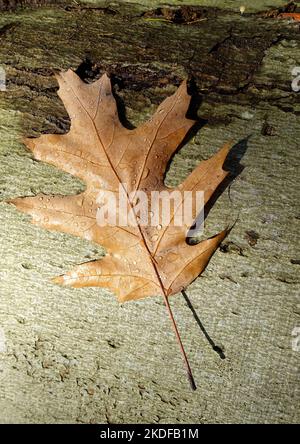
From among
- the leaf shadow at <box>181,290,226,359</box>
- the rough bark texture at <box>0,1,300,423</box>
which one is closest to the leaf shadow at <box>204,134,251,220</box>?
the rough bark texture at <box>0,1,300,423</box>

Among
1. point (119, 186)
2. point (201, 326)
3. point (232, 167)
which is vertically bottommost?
point (201, 326)

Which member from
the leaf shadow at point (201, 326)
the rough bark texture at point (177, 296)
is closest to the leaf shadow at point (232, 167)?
the rough bark texture at point (177, 296)

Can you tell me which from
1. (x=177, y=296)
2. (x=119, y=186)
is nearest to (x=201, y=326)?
(x=177, y=296)

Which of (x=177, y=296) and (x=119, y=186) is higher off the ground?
(x=119, y=186)

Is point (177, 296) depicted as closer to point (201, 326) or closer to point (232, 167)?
point (201, 326)

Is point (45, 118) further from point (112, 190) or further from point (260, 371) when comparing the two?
point (260, 371)

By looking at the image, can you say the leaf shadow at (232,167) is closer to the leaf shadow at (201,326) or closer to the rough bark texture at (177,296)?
the rough bark texture at (177,296)
